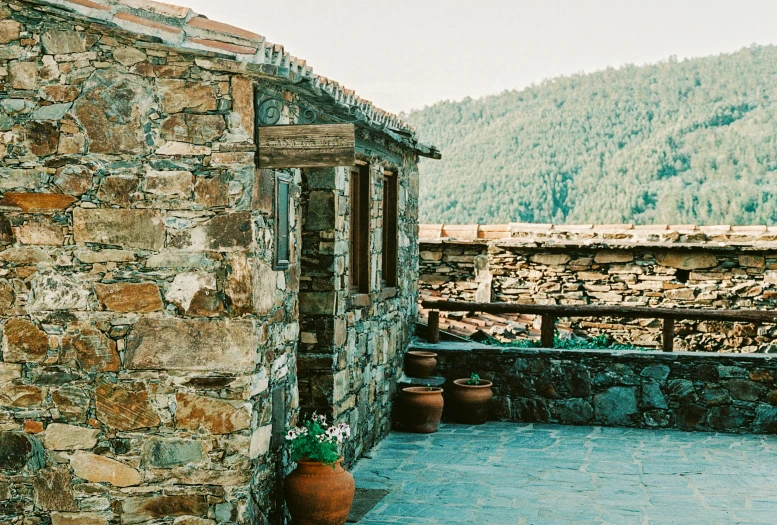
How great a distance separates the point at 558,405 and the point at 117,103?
20.8ft

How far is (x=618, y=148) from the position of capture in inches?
2077

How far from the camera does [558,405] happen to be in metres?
9.90

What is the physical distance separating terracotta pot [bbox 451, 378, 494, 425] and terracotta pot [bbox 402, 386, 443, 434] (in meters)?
0.50

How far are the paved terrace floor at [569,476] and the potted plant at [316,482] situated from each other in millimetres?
583

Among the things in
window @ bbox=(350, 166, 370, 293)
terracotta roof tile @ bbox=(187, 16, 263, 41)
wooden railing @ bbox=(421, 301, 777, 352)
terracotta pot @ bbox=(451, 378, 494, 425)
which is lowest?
terracotta pot @ bbox=(451, 378, 494, 425)

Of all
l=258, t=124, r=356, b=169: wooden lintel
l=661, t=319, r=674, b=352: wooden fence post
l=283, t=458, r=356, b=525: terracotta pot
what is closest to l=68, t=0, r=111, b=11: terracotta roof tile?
l=258, t=124, r=356, b=169: wooden lintel

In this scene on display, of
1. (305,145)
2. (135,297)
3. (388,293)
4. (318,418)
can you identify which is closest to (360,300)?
(388,293)

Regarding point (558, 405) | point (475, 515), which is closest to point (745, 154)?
point (558, 405)

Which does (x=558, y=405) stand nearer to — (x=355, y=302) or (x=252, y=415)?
(x=355, y=302)

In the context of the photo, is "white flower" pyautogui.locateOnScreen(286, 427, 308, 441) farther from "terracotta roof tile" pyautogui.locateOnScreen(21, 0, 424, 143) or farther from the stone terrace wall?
the stone terrace wall

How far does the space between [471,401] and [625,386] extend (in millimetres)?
1698

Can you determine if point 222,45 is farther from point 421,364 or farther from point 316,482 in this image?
point 421,364

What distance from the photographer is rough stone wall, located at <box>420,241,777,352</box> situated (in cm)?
1318

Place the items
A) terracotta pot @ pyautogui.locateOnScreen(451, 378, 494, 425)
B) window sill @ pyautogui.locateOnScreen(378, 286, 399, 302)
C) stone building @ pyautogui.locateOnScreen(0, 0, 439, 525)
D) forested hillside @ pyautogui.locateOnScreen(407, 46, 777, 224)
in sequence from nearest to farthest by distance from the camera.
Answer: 1. stone building @ pyautogui.locateOnScreen(0, 0, 439, 525)
2. window sill @ pyautogui.locateOnScreen(378, 286, 399, 302)
3. terracotta pot @ pyautogui.locateOnScreen(451, 378, 494, 425)
4. forested hillside @ pyautogui.locateOnScreen(407, 46, 777, 224)
